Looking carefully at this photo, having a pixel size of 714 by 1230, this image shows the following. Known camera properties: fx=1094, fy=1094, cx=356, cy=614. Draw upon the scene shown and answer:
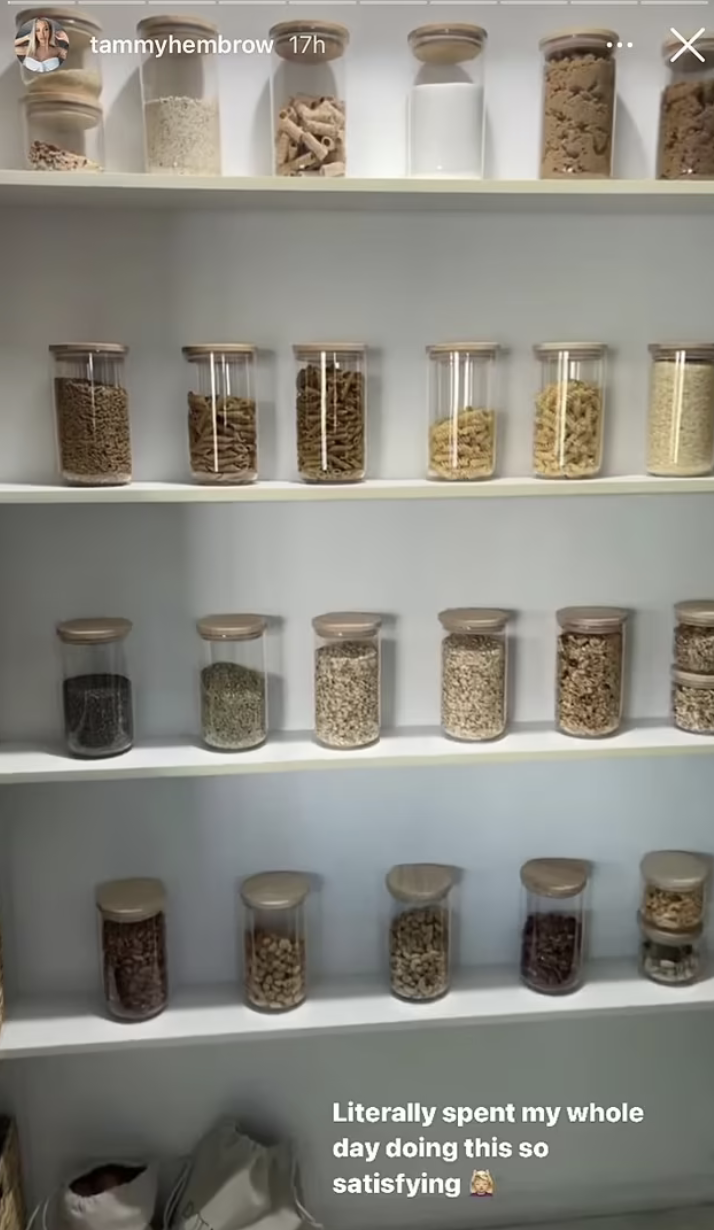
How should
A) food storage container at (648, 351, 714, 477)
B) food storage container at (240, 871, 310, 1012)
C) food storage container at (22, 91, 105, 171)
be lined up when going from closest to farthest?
food storage container at (22, 91, 105, 171) < food storage container at (648, 351, 714, 477) < food storage container at (240, 871, 310, 1012)

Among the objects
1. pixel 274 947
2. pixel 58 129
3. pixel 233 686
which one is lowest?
pixel 274 947

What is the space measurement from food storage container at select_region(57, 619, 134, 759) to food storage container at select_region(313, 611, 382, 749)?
25cm

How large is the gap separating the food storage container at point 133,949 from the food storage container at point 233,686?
0.80 feet

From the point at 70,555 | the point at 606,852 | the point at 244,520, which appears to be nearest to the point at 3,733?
the point at 70,555

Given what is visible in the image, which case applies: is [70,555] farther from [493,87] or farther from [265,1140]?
[265,1140]

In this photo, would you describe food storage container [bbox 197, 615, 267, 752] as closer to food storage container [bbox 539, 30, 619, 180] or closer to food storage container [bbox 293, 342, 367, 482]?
food storage container [bbox 293, 342, 367, 482]

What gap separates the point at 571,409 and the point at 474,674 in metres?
0.36

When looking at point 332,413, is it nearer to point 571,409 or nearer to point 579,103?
point 571,409

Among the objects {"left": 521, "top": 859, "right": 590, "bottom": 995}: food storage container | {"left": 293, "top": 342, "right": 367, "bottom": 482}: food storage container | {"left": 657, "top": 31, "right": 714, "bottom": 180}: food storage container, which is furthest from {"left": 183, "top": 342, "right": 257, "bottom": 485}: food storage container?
{"left": 521, "top": 859, "right": 590, "bottom": 995}: food storage container

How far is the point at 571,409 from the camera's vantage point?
1381 mm

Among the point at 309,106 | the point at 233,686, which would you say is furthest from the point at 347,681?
the point at 309,106

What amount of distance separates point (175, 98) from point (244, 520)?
519mm

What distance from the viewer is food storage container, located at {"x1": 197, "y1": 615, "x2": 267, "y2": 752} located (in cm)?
143

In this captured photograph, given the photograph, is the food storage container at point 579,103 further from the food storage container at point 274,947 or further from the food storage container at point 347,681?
the food storage container at point 274,947
